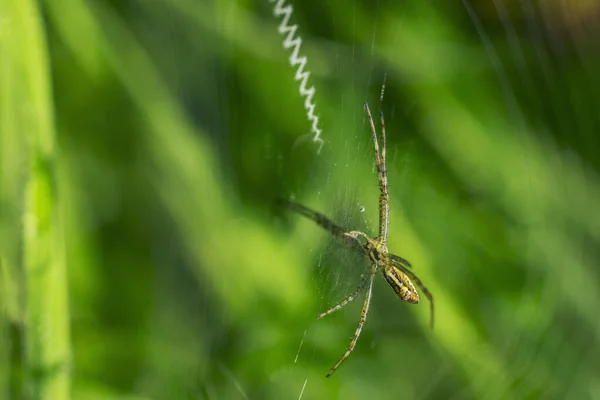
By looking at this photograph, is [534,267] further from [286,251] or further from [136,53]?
[136,53]

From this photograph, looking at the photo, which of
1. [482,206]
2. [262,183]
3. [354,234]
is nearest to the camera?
[354,234]

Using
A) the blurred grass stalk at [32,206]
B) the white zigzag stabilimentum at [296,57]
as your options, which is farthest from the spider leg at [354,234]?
the blurred grass stalk at [32,206]

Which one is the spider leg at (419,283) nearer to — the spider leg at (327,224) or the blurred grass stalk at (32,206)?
the spider leg at (327,224)

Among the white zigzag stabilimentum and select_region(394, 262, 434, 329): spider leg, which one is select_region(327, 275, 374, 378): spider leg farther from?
the white zigzag stabilimentum

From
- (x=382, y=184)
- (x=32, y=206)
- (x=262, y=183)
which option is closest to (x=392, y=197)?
(x=382, y=184)

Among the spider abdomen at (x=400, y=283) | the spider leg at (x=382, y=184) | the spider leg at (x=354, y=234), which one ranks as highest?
the spider leg at (x=382, y=184)

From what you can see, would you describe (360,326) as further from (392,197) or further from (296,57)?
(296,57)
